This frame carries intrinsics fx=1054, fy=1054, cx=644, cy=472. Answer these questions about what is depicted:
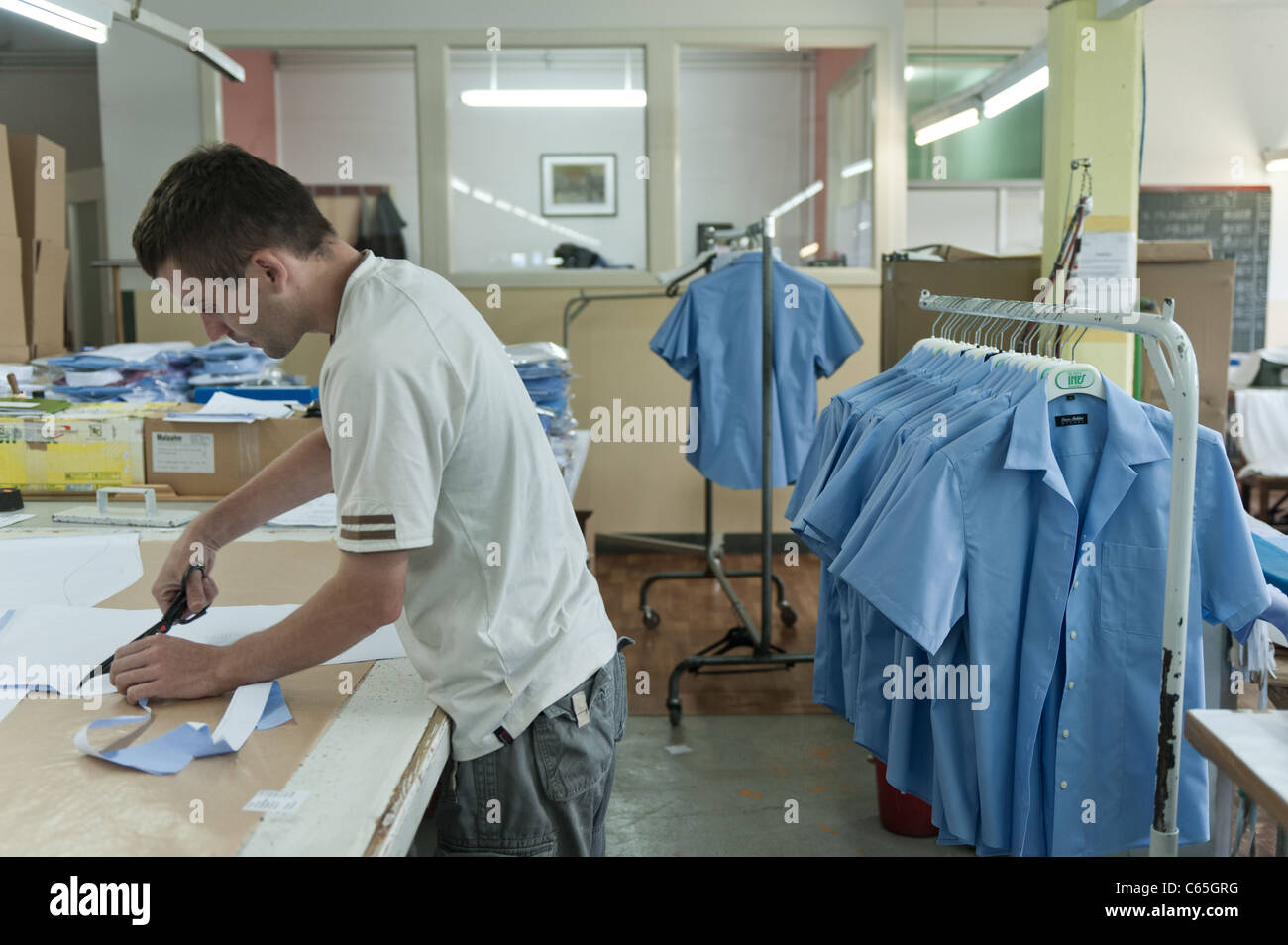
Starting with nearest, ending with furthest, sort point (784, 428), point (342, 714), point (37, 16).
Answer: point (342, 714), point (37, 16), point (784, 428)

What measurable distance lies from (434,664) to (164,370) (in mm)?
2288

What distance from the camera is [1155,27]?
658 cm

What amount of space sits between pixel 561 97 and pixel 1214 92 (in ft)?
14.1

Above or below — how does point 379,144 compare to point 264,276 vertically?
above

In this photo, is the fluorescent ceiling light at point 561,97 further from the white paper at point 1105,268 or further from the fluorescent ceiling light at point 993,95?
the white paper at point 1105,268

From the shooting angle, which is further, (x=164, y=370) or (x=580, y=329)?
(x=580, y=329)

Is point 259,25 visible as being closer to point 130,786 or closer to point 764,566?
point 764,566

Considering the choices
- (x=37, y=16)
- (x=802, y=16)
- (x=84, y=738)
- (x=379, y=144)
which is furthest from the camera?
(x=379, y=144)

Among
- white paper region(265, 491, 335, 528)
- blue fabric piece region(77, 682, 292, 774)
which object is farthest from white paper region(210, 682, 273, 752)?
white paper region(265, 491, 335, 528)

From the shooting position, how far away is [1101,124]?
3.60 m
